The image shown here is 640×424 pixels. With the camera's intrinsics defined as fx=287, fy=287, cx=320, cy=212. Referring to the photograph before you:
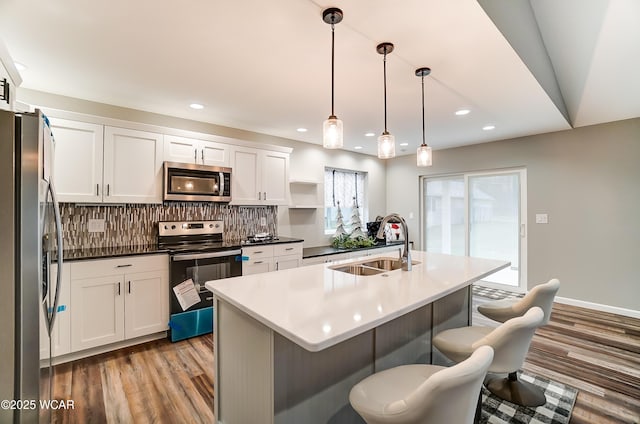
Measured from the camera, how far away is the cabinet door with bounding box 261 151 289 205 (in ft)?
13.1

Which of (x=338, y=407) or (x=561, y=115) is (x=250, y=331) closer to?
(x=338, y=407)

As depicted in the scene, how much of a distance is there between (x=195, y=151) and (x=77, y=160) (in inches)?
42.8

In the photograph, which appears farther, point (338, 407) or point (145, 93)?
point (145, 93)

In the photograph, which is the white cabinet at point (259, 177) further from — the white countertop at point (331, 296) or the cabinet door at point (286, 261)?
the white countertop at point (331, 296)

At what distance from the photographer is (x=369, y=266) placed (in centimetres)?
242

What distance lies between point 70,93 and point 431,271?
3.68 metres

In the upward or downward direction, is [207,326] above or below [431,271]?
below

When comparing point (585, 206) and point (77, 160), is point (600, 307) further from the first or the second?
point (77, 160)

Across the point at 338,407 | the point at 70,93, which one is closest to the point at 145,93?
the point at 70,93

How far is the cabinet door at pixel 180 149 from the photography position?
10.5ft

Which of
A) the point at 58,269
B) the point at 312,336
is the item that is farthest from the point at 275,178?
the point at 312,336

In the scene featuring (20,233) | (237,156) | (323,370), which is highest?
(237,156)

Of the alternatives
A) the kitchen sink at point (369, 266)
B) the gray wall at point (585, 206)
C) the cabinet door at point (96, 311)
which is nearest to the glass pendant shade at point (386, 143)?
the kitchen sink at point (369, 266)

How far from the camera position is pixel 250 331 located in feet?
4.62
